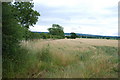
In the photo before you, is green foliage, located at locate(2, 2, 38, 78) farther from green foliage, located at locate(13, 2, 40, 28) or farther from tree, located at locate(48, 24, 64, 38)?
tree, located at locate(48, 24, 64, 38)

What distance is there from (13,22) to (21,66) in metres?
1.16

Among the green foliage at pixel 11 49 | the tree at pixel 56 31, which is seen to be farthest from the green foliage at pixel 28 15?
the tree at pixel 56 31

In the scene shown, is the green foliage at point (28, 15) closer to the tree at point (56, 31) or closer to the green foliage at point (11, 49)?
the green foliage at point (11, 49)

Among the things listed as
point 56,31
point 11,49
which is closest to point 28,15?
point 11,49

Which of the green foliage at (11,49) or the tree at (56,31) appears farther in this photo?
the tree at (56,31)

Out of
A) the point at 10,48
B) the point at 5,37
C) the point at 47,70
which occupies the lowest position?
the point at 47,70

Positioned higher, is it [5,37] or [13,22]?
[13,22]

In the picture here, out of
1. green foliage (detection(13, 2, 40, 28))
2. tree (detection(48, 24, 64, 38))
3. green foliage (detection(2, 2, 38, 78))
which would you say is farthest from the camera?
tree (detection(48, 24, 64, 38))

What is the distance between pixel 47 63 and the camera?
457 cm

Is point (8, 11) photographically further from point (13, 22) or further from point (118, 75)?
point (118, 75)

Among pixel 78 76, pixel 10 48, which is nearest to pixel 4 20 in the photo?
pixel 10 48

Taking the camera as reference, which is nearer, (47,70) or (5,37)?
(5,37)

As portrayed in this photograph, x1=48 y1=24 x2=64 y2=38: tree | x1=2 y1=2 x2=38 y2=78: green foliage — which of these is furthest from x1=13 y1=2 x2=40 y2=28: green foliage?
x1=48 y1=24 x2=64 y2=38: tree

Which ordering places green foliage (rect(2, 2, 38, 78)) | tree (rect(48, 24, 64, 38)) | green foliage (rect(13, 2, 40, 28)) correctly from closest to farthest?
green foliage (rect(2, 2, 38, 78))
green foliage (rect(13, 2, 40, 28))
tree (rect(48, 24, 64, 38))
